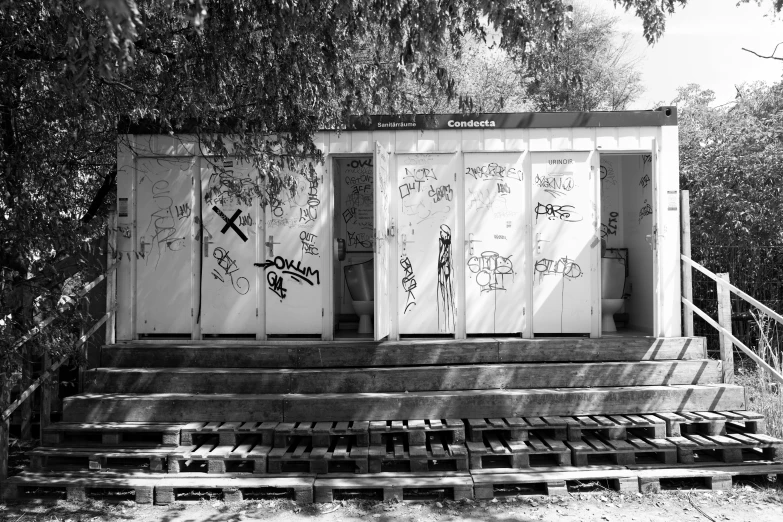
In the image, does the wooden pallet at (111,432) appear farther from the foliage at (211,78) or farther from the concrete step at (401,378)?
the foliage at (211,78)

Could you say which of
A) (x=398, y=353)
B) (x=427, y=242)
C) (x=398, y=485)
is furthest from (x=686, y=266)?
(x=398, y=485)

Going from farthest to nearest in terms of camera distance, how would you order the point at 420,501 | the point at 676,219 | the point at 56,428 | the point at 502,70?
the point at 502,70
the point at 676,219
the point at 56,428
the point at 420,501

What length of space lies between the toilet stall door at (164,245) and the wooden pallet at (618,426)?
176 inches

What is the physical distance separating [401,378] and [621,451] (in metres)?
2.28

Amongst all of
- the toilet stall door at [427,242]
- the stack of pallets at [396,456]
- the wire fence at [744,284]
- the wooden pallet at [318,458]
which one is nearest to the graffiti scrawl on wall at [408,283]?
the toilet stall door at [427,242]

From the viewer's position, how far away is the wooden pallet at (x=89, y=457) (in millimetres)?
5797

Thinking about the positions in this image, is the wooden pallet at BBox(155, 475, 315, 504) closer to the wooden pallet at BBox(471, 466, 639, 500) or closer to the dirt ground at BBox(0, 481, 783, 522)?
the dirt ground at BBox(0, 481, 783, 522)

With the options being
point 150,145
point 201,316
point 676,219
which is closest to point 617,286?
point 676,219

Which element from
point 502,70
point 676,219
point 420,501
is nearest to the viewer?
point 420,501

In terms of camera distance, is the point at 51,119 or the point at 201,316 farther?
the point at 201,316

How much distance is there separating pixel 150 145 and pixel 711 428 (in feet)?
22.5

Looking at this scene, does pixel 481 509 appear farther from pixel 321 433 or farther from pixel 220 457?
pixel 220 457

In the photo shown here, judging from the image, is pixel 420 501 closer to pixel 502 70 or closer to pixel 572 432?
pixel 572 432

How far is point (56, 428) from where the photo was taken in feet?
19.9
